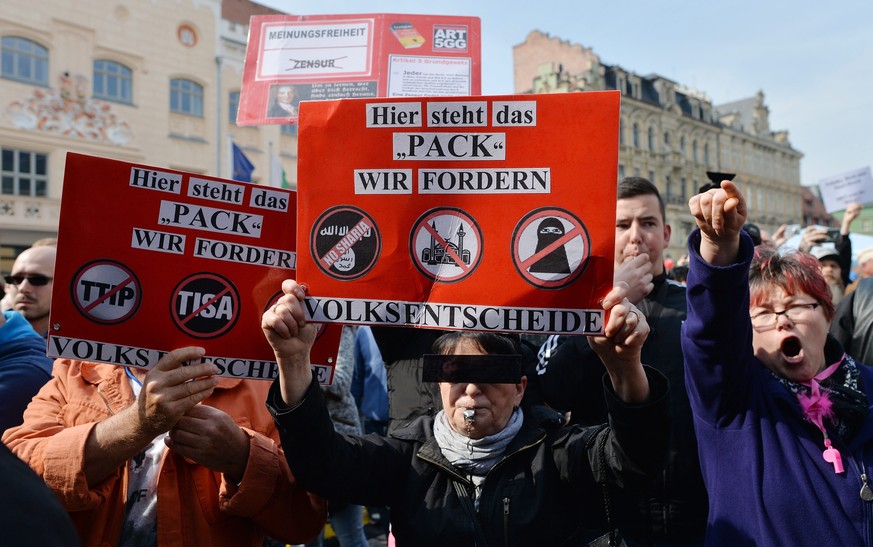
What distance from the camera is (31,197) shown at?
1738 centimetres

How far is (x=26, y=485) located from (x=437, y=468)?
1.31 meters

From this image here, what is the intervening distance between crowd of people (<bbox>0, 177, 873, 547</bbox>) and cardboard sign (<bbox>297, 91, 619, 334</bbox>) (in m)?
0.14

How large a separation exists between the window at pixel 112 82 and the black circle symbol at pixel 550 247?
20220 millimetres

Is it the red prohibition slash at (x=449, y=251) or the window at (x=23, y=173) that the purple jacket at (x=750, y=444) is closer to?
the red prohibition slash at (x=449, y=251)

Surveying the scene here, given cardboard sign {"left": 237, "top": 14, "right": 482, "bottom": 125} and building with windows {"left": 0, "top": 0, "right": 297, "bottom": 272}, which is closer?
cardboard sign {"left": 237, "top": 14, "right": 482, "bottom": 125}

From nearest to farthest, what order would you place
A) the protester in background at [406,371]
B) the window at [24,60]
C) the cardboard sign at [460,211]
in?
the cardboard sign at [460,211] → the protester in background at [406,371] → the window at [24,60]

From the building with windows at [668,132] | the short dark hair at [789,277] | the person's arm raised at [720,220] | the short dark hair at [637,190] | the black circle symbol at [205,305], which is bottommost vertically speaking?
the black circle symbol at [205,305]

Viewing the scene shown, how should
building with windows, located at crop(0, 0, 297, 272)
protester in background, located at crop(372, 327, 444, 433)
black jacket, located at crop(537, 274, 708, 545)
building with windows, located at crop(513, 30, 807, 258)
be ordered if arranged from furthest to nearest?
building with windows, located at crop(513, 30, 807, 258) → building with windows, located at crop(0, 0, 297, 272) → protester in background, located at crop(372, 327, 444, 433) → black jacket, located at crop(537, 274, 708, 545)

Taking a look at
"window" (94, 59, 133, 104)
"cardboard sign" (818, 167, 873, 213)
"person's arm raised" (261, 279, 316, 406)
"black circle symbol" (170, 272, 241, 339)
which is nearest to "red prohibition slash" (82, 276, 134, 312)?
"black circle symbol" (170, 272, 241, 339)

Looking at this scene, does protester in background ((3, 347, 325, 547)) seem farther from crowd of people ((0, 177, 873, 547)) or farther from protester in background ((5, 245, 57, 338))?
protester in background ((5, 245, 57, 338))

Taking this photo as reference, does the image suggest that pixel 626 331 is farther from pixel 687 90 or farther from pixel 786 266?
pixel 687 90

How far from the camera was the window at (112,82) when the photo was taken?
18.8m

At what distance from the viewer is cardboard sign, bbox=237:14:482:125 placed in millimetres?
3221

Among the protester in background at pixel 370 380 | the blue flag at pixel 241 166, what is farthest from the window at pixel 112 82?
the protester in background at pixel 370 380
